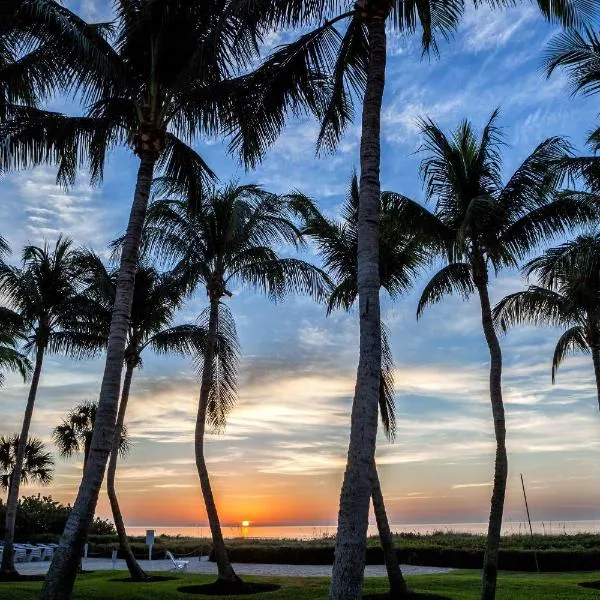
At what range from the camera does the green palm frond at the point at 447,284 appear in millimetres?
14211

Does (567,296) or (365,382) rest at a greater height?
(567,296)

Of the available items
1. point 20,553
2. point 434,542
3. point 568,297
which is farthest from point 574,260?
point 20,553

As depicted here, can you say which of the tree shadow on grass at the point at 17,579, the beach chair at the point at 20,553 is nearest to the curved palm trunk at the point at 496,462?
the tree shadow on grass at the point at 17,579

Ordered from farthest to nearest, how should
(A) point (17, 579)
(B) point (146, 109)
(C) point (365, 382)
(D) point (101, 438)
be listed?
1. (A) point (17, 579)
2. (B) point (146, 109)
3. (D) point (101, 438)
4. (C) point (365, 382)

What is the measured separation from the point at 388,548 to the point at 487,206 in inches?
287

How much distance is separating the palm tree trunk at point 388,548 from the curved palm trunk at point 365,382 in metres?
6.30

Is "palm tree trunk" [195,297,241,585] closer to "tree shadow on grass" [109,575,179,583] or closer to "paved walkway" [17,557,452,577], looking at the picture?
"tree shadow on grass" [109,575,179,583]

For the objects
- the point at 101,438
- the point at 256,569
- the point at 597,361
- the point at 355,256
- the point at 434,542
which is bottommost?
the point at 256,569

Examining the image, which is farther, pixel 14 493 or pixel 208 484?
pixel 14 493

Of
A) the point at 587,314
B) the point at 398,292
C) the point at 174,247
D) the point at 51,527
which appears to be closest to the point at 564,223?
the point at 398,292

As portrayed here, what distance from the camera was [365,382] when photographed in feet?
22.7

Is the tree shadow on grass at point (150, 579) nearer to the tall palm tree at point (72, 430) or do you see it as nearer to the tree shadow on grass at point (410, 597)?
the tree shadow on grass at point (410, 597)

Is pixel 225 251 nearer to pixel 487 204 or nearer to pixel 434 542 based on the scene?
pixel 487 204

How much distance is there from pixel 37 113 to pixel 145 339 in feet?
27.1
